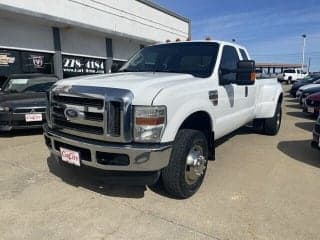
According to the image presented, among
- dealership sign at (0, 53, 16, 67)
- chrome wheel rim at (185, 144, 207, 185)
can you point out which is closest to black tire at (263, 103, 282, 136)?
chrome wheel rim at (185, 144, 207, 185)

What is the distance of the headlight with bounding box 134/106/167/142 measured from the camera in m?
3.12

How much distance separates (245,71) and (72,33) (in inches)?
496

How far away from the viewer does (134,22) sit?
1883cm

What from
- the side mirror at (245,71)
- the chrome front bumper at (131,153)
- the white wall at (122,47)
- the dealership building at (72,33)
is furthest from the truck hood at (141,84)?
the white wall at (122,47)

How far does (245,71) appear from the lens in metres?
4.31

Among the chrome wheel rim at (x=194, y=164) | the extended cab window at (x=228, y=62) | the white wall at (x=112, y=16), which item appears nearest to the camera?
the chrome wheel rim at (x=194, y=164)

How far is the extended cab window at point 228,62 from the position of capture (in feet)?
14.8

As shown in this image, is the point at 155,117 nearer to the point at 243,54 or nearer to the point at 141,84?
the point at 141,84

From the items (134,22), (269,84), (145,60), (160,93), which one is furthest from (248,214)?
(134,22)

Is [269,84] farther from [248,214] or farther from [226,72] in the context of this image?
[248,214]

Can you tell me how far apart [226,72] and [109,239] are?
9.22ft

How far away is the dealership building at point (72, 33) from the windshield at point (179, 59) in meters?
6.31

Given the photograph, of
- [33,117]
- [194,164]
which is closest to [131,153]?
[194,164]

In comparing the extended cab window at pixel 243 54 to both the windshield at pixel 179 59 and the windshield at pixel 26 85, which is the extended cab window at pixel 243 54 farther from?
the windshield at pixel 26 85
